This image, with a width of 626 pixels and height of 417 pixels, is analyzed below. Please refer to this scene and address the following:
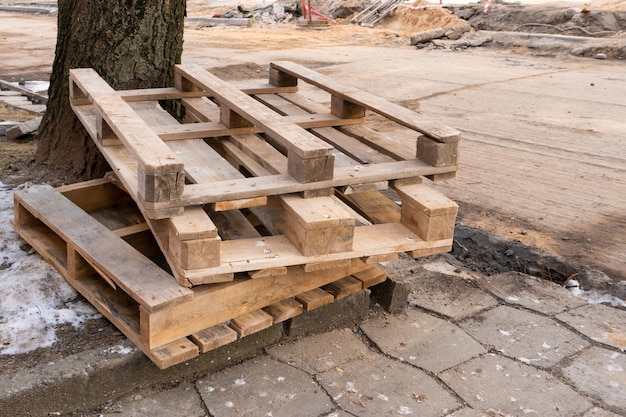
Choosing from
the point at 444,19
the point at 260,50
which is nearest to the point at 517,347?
the point at 260,50

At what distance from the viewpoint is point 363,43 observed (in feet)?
53.3

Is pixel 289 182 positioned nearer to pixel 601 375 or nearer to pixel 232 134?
pixel 232 134

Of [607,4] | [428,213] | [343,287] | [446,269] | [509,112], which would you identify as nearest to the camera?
[428,213]

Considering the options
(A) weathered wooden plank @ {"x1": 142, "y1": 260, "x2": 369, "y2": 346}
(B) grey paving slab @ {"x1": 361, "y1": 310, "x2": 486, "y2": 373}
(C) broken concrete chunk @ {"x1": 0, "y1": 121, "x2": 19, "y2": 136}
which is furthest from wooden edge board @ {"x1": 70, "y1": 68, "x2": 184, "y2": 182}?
(C) broken concrete chunk @ {"x1": 0, "y1": 121, "x2": 19, "y2": 136}

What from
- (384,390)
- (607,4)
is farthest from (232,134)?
(607,4)

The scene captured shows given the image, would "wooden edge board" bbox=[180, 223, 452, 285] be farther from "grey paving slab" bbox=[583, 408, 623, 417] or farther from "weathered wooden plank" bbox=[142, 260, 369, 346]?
"grey paving slab" bbox=[583, 408, 623, 417]

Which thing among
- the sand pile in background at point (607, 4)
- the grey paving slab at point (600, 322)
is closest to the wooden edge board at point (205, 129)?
the grey paving slab at point (600, 322)

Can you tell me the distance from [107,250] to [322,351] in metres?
1.01

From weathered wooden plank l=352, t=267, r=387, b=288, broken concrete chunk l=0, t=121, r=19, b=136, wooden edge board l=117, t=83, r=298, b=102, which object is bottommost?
broken concrete chunk l=0, t=121, r=19, b=136

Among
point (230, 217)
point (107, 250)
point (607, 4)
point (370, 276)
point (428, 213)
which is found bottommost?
point (370, 276)

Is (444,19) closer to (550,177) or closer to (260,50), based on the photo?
(260,50)

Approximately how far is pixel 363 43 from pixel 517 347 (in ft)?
44.8

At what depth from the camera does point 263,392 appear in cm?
287

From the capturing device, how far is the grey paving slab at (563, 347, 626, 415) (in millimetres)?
2941
